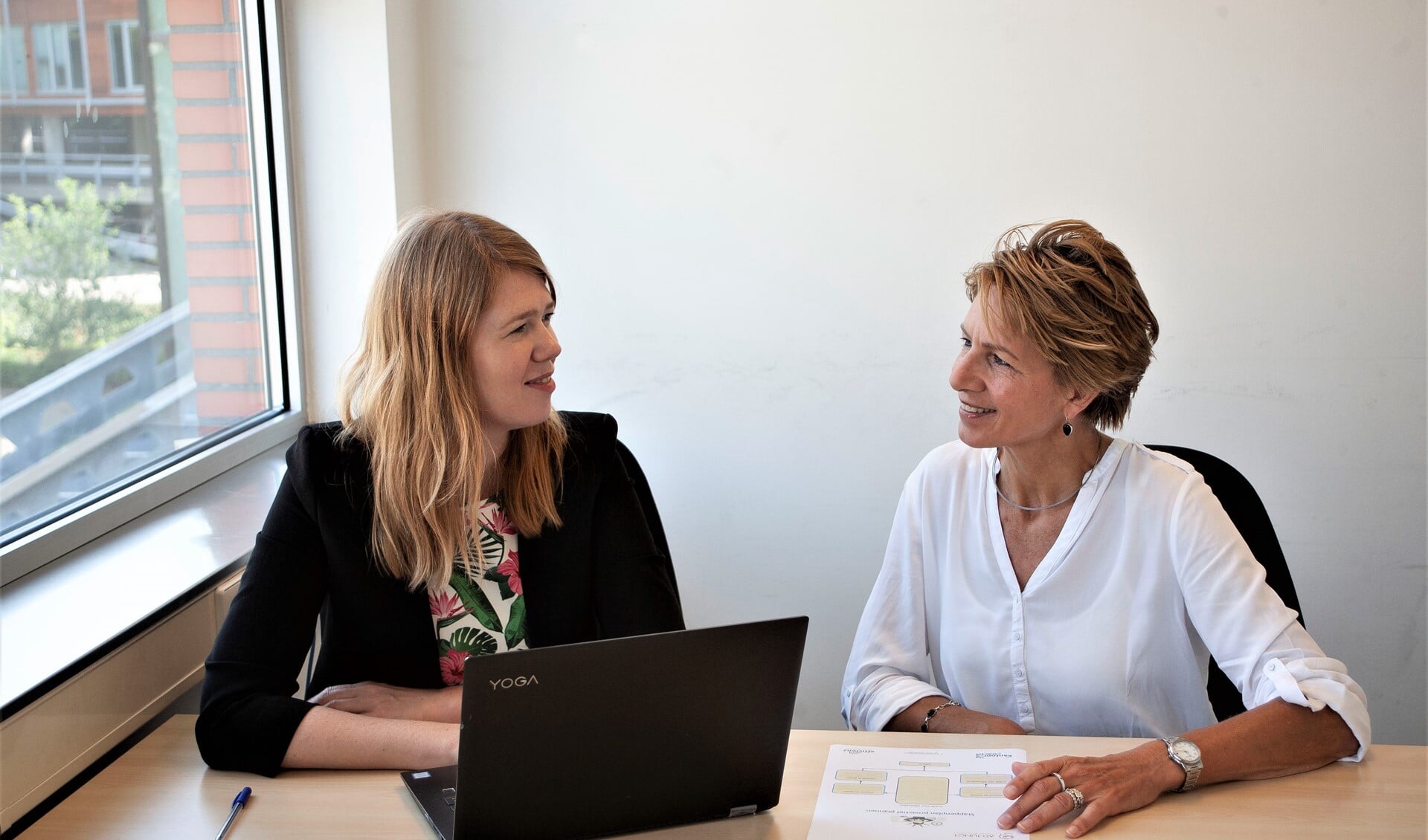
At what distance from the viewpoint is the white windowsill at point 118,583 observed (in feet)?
4.73

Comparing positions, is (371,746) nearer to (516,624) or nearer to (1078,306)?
(516,624)

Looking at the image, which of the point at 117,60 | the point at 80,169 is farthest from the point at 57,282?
the point at 117,60

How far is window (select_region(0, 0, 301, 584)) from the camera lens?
1807 millimetres

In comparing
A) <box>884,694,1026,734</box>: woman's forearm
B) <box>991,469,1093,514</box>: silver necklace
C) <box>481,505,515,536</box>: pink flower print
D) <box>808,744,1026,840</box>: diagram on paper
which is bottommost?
<box>884,694,1026,734</box>: woman's forearm

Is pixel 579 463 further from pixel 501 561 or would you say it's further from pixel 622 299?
pixel 622 299

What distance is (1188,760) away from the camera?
1.34m

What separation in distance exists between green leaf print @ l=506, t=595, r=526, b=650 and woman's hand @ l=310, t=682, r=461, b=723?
0.15 m

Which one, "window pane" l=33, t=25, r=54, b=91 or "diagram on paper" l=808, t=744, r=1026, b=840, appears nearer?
"diagram on paper" l=808, t=744, r=1026, b=840

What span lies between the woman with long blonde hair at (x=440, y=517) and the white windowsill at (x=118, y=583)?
0.60 ft

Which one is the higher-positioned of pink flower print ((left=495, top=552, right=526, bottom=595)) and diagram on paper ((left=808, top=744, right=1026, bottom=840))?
pink flower print ((left=495, top=552, right=526, bottom=595))

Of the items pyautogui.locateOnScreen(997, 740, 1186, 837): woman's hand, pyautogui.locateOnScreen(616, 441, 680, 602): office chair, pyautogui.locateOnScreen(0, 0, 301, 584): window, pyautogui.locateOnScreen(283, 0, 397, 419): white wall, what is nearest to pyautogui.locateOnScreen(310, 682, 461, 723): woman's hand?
pyautogui.locateOnScreen(616, 441, 680, 602): office chair

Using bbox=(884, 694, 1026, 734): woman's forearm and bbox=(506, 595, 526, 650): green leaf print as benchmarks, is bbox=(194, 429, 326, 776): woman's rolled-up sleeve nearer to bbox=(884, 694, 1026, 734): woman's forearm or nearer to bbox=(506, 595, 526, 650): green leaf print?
bbox=(506, 595, 526, 650): green leaf print

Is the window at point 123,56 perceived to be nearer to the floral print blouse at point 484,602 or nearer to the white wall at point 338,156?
the white wall at point 338,156

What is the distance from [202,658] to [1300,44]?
7.87 ft
